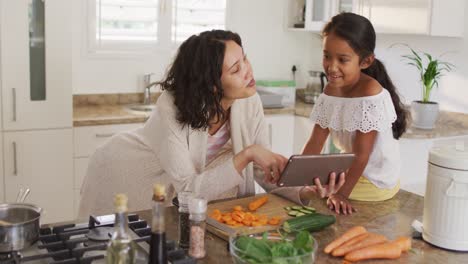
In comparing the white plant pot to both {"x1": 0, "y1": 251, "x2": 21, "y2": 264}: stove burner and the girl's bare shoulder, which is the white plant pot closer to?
the girl's bare shoulder

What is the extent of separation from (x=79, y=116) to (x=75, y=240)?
227 cm

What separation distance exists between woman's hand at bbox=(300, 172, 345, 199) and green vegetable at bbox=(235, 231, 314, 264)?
0.52 meters

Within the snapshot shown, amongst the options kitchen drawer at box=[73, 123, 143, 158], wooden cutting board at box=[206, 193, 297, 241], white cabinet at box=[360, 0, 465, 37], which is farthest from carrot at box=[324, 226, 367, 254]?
kitchen drawer at box=[73, 123, 143, 158]

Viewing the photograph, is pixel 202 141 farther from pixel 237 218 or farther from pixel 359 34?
pixel 359 34

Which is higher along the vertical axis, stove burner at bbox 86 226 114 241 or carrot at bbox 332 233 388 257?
stove burner at bbox 86 226 114 241

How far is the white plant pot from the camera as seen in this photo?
3.54 m

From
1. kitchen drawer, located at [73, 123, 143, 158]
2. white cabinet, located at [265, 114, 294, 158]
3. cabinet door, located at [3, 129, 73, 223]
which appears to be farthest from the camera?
white cabinet, located at [265, 114, 294, 158]

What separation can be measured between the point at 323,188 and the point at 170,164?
0.52 m

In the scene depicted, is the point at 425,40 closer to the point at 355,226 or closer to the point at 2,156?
the point at 355,226

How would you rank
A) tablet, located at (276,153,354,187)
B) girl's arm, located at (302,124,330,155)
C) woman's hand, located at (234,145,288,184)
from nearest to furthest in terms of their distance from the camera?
1. tablet, located at (276,153,354,187)
2. woman's hand, located at (234,145,288,184)
3. girl's arm, located at (302,124,330,155)

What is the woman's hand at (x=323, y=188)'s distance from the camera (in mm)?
1933

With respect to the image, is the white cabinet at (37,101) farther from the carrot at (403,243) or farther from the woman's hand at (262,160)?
the carrot at (403,243)

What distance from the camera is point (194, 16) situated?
4426mm

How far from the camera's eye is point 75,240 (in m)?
1.53
